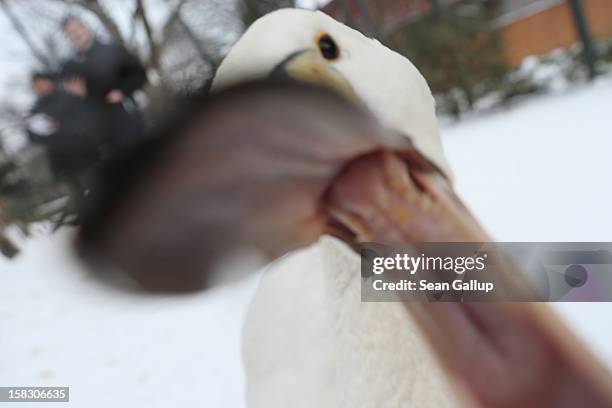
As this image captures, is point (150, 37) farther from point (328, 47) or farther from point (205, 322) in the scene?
point (205, 322)

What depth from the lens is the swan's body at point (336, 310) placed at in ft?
0.71

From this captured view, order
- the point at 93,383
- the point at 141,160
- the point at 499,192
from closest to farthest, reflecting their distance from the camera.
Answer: the point at 141,160 < the point at 93,383 < the point at 499,192

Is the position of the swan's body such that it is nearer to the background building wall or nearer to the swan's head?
the swan's head

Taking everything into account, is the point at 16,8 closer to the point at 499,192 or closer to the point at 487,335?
the point at 487,335

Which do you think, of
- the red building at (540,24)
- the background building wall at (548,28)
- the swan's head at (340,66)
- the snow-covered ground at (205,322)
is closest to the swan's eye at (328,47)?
the swan's head at (340,66)

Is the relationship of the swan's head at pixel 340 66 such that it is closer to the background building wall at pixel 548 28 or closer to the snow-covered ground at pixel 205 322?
the snow-covered ground at pixel 205 322

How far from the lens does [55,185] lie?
0.20m

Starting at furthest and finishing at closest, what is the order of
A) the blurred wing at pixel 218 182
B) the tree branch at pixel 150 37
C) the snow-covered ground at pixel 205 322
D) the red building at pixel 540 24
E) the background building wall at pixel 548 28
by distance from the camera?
the background building wall at pixel 548 28, the red building at pixel 540 24, the snow-covered ground at pixel 205 322, the tree branch at pixel 150 37, the blurred wing at pixel 218 182

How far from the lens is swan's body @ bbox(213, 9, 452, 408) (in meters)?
0.22

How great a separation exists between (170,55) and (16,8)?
182 mm

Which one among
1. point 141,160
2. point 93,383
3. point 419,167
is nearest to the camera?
point 141,160

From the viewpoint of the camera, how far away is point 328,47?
0.23m

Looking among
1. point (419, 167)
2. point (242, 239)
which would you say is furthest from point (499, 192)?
point (242, 239)

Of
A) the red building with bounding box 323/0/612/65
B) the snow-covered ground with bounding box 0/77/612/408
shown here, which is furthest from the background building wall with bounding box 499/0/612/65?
the snow-covered ground with bounding box 0/77/612/408
